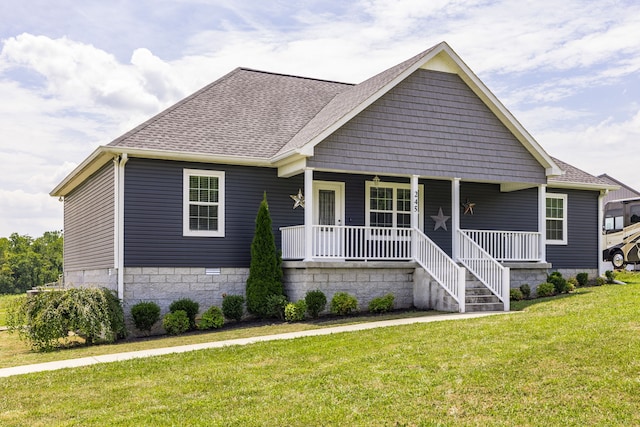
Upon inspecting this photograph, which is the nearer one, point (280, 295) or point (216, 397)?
point (216, 397)

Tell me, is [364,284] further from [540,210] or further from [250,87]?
[250,87]

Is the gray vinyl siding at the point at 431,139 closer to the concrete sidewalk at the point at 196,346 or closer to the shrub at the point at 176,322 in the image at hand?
the concrete sidewalk at the point at 196,346

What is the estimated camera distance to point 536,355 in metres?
10.0

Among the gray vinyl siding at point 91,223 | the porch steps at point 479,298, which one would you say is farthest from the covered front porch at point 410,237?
the gray vinyl siding at point 91,223

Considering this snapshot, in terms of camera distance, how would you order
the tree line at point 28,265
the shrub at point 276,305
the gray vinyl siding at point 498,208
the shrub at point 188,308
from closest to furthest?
the shrub at point 188,308 < the shrub at point 276,305 < the gray vinyl siding at point 498,208 < the tree line at point 28,265

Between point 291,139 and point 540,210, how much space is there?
7200 mm

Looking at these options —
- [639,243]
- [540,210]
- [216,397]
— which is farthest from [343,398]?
[639,243]

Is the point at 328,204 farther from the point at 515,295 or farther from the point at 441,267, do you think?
the point at 515,295

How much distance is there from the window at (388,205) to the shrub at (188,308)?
5556 millimetres

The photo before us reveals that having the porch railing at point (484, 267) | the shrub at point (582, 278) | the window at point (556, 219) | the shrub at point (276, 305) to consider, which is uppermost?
the window at point (556, 219)

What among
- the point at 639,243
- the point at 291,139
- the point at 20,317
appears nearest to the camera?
the point at 20,317

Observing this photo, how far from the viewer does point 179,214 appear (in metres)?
17.7

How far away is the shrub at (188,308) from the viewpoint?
55.4 feet

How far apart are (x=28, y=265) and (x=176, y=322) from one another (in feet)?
133
